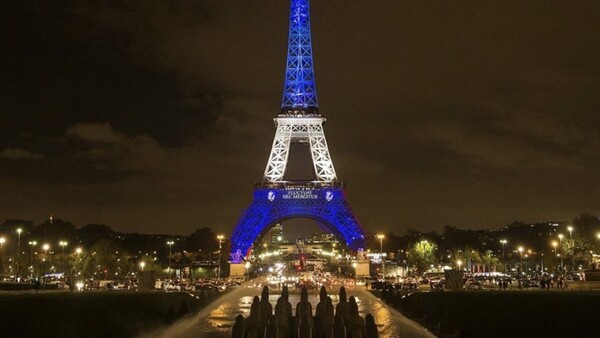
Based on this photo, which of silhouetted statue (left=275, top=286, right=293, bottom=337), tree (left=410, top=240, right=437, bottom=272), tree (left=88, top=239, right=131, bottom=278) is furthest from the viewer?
tree (left=410, top=240, right=437, bottom=272)

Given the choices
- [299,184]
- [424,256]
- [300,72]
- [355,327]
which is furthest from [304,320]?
[424,256]

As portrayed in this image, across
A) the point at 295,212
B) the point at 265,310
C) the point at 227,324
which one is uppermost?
the point at 295,212

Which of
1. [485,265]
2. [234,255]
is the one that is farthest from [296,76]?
[485,265]

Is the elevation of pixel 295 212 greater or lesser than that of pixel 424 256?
greater

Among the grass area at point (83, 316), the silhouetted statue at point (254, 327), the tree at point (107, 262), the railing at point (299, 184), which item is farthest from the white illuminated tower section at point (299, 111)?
the silhouetted statue at point (254, 327)

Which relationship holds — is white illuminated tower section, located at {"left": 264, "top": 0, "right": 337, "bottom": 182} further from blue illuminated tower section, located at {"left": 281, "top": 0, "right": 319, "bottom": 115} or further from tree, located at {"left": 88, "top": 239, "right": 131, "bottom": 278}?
tree, located at {"left": 88, "top": 239, "right": 131, "bottom": 278}

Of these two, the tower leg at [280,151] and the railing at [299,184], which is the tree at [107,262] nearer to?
the railing at [299,184]

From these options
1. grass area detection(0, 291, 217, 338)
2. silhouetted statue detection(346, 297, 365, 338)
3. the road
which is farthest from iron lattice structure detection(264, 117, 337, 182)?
silhouetted statue detection(346, 297, 365, 338)

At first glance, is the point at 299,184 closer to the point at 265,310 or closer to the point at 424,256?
the point at 424,256
